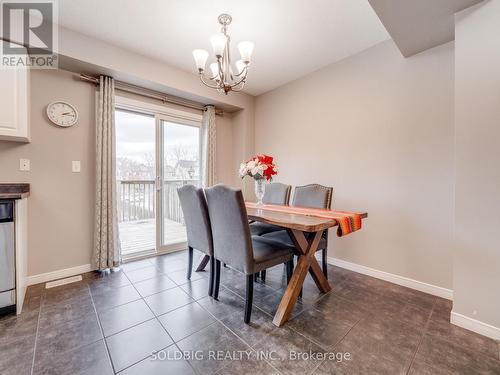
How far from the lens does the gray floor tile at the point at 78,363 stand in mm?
1218

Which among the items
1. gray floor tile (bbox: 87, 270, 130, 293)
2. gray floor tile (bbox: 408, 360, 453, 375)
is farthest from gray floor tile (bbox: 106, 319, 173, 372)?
gray floor tile (bbox: 408, 360, 453, 375)

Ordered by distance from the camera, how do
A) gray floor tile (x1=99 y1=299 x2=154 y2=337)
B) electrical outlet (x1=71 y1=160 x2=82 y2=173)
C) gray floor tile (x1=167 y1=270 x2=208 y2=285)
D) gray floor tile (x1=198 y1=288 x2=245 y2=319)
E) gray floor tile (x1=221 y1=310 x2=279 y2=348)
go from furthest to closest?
electrical outlet (x1=71 y1=160 x2=82 y2=173) < gray floor tile (x1=167 y1=270 x2=208 y2=285) < gray floor tile (x1=198 y1=288 x2=245 y2=319) < gray floor tile (x1=99 y1=299 x2=154 y2=337) < gray floor tile (x1=221 y1=310 x2=279 y2=348)

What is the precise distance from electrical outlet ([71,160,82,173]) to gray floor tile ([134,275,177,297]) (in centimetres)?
146

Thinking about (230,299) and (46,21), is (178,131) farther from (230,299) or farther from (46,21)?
(230,299)

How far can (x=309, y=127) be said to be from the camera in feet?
10.4

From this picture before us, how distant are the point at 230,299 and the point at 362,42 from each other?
3.04 meters

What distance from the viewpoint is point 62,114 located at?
2410 mm

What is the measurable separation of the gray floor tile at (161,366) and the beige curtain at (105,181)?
5.48 ft

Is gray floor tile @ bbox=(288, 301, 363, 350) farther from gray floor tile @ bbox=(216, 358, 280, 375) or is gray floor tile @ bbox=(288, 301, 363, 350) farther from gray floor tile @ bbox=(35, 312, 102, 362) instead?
gray floor tile @ bbox=(35, 312, 102, 362)

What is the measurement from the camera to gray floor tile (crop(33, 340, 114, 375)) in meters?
1.22

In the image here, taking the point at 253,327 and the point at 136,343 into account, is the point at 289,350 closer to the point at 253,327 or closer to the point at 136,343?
the point at 253,327

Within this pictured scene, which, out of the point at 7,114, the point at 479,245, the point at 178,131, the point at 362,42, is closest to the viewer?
the point at 479,245

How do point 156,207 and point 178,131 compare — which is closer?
point 156,207

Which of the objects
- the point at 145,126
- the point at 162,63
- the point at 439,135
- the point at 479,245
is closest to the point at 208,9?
the point at 162,63
